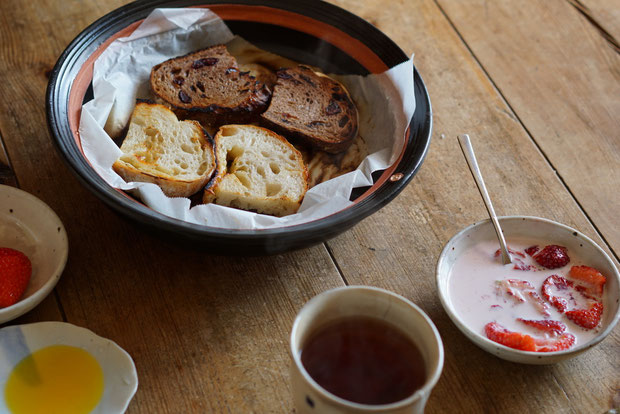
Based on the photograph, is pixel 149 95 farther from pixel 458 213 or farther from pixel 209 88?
pixel 458 213

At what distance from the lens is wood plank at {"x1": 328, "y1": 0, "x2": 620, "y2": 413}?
3.26ft

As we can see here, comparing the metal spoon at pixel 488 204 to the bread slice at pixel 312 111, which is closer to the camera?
the metal spoon at pixel 488 204

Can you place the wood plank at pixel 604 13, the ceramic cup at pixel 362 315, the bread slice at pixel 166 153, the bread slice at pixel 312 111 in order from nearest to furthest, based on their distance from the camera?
the ceramic cup at pixel 362 315 → the bread slice at pixel 166 153 → the bread slice at pixel 312 111 → the wood plank at pixel 604 13

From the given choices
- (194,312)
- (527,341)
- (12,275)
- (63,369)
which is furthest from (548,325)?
(12,275)

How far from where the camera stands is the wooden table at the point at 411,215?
99 cm

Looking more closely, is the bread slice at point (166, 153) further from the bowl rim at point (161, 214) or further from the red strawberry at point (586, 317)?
the red strawberry at point (586, 317)

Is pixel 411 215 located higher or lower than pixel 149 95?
lower

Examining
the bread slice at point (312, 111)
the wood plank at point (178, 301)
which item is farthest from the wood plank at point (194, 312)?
the bread slice at point (312, 111)

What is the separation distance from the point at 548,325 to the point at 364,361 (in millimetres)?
329

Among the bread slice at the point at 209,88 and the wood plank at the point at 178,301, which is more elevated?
the bread slice at the point at 209,88

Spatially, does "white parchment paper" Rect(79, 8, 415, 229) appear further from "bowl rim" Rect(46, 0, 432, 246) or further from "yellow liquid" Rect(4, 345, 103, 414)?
"yellow liquid" Rect(4, 345, 103, 414)

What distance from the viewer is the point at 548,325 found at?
982mm

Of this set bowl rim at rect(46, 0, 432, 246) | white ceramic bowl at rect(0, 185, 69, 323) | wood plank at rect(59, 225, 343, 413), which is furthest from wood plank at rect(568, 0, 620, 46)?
white ceramic bowl at rect(0, 185, 69, 323)

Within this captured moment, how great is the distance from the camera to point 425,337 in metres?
0.81
